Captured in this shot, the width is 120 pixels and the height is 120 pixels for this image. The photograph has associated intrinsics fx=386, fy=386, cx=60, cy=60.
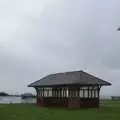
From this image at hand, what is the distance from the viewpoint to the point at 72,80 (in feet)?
136

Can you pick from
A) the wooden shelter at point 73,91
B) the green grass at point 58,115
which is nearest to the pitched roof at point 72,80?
the wooden shelter at point 73,91

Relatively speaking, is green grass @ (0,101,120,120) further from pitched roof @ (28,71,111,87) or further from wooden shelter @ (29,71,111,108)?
pitched roof @ (28,71,111,87)

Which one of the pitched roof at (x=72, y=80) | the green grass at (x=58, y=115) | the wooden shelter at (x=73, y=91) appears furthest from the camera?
the pitched roof at (x=72, y=80)

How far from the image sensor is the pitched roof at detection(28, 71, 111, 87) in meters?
40.9

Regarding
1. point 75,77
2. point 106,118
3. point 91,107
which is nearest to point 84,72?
point 75,77

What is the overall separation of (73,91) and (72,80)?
1334 millimetres

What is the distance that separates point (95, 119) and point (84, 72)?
1919 cm

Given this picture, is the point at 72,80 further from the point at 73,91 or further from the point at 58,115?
the point at 58,115

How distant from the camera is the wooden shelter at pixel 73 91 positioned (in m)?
40.6

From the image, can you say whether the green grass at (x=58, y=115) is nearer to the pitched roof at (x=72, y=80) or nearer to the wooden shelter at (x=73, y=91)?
the wooden shelter at (x=73, y=91)

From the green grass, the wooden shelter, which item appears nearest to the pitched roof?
the wooden shelter

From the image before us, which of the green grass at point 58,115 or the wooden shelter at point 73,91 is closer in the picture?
the green grass at point 58,115

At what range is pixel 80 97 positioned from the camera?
40656 mm

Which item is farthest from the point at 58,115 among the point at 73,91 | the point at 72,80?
the point at 72,80
